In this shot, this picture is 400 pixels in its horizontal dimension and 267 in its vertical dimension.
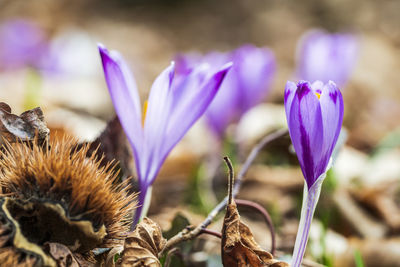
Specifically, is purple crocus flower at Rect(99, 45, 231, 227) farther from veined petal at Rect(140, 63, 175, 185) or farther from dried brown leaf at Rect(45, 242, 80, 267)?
dried brown leaf at Rect(45, 242, 80, 267)

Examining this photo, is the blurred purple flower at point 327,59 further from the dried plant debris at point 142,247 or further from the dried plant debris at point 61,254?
the dried plant debris at point 61,254

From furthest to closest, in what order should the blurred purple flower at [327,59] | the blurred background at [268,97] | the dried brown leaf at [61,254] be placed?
the blurred purple flower at [327,59], the blurred background at [268,97], the dried brown leaf at [61,254]

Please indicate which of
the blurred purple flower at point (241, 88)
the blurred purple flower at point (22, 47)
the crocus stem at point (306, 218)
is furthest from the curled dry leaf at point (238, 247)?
the blurred purple flower at point (22, 47)

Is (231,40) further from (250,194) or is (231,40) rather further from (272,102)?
(250,194)

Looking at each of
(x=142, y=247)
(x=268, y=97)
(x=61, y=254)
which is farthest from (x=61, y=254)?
(x=268, y=97)

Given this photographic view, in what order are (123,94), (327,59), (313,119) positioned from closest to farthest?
(313,119), (123,94), (327,59)

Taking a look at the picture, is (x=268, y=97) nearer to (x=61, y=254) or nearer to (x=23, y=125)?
(x=23, y=125)

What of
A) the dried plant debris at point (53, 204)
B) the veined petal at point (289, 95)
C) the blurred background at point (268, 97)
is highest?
the veined petal at point (289, 95)
